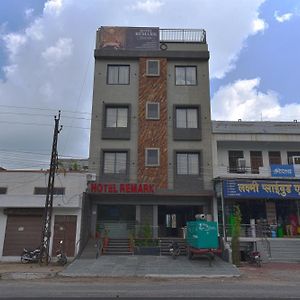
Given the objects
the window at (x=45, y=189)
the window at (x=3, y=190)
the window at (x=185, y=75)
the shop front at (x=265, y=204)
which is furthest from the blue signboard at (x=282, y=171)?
the window at (x=3, y=190)

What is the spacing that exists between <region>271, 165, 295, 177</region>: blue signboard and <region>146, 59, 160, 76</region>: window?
12688mm

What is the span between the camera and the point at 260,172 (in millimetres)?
27828

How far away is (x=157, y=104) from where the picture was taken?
2977 cm

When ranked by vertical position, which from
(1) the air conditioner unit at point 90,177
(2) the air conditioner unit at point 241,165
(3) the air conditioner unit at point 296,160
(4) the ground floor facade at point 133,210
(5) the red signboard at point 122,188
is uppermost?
(3) the air conditioner unit at point 296,160

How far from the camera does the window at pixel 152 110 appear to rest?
96.6ft

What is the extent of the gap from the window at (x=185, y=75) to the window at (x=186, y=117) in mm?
2564

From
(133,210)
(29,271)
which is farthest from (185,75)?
(29,271)

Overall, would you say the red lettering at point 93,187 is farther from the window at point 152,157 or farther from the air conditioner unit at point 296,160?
A: the air conditioner unit at point 296,160

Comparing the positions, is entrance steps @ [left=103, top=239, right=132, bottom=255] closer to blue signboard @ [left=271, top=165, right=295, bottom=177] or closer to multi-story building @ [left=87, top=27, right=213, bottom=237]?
multi-story building @ [left=87, top=27, right=213, bottom=237]

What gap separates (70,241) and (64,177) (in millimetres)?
4615

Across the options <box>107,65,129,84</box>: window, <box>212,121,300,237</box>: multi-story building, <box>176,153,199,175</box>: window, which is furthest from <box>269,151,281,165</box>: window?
<box>107,65,129,84</box>: window

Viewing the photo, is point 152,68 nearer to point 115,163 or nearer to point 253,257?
point 115,163

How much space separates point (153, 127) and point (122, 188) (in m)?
6.01

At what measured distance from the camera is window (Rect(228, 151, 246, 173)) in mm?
28938
